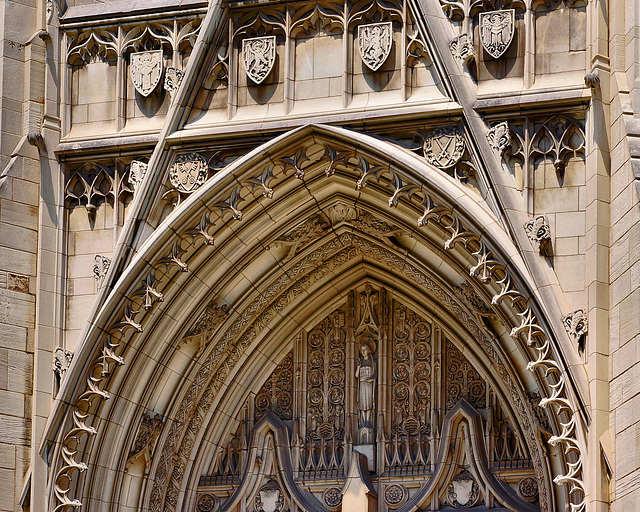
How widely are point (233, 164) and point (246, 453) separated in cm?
311

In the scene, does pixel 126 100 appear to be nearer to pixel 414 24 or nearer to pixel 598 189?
pixel 414 24

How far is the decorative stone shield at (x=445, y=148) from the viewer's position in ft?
58.2

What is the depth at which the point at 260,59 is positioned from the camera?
18.7 m

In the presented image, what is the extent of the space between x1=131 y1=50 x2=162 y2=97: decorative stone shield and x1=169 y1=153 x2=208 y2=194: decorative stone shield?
2.91 feet

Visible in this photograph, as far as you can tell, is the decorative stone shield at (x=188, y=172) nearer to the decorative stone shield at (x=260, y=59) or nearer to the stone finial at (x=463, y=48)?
the decorative stone shield at (x=260, y=59)

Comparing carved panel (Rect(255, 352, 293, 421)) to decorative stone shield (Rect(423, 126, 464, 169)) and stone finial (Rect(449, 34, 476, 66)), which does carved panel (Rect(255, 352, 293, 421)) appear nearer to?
decorative stone shield (Rect(423, 126, 464, 169))

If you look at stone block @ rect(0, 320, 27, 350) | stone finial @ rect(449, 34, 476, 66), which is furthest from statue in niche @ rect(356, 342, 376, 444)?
stone block @ rect(0, 320, 27, 350)

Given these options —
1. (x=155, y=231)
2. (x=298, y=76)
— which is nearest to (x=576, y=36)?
(x=298, y=76)

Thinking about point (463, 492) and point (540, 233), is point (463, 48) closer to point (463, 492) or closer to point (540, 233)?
point (540, 233)

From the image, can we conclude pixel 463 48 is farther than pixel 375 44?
No

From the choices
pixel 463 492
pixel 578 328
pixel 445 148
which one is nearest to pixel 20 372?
pixel 463 492

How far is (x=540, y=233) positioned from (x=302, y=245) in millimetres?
2940

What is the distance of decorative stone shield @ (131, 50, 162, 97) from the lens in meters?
19.0

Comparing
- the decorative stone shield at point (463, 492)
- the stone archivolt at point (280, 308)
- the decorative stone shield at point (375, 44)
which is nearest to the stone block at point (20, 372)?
the stone archivolt at point (280, 308)
